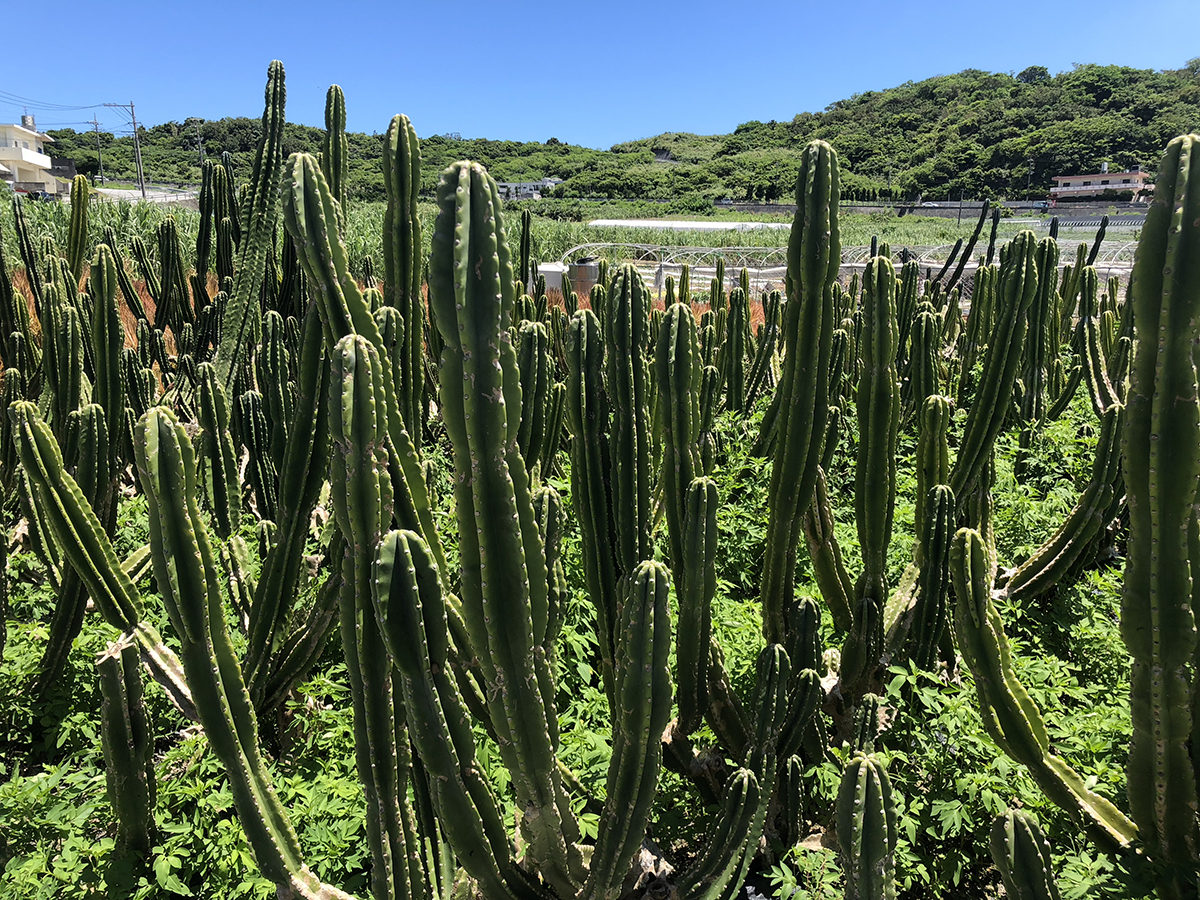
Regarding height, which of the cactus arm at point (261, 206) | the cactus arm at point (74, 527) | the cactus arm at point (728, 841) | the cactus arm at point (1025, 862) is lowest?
the cactus arm at point (728, 841)

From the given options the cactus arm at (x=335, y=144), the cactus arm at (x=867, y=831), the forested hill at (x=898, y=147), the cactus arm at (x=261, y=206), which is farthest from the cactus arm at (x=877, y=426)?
the forested hill at (x=898, y=147)

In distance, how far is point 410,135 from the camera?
2.48 meters

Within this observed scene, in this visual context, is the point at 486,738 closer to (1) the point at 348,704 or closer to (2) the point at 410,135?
(1) the point at 348,704

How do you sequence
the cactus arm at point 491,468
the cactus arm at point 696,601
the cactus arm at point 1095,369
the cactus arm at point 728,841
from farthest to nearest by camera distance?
the cactus arm at point 1095,369 → the cactus arm at point 696,601 → the cactus arm at point 728,841 → the cactus arm at point 491,468

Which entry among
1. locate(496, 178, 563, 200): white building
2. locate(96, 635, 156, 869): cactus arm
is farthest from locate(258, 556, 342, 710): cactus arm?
locate(496, 178, 563, 200): white building

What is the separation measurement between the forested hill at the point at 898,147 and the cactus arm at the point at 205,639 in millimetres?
53699

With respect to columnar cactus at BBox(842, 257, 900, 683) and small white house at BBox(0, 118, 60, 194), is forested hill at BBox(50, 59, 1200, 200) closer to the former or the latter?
small white house at BBox(0, 118, 60, 194)

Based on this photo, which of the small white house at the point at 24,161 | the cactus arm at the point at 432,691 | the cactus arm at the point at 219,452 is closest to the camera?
the cactus arm at the point at 432,691

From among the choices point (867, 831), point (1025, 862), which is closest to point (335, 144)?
point (867, 831)

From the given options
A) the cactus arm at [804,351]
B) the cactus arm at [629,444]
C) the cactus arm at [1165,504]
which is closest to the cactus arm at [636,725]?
the cactus arm at [629,444]

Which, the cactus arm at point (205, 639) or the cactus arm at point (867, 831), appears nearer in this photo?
the cactus arm at point (867, 831)

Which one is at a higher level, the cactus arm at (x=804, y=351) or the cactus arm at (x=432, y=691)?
the cactus arm at (x=804, y=351)

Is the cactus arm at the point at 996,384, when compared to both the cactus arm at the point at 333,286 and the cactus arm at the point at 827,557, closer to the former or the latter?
the cactus arm at the point at 827,557

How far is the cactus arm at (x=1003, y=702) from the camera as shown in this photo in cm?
198
